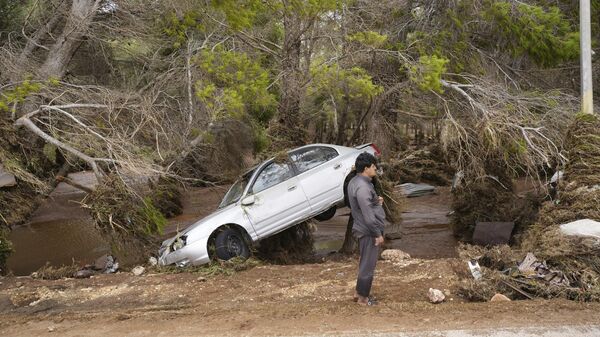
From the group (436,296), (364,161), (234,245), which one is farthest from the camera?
(234,245)

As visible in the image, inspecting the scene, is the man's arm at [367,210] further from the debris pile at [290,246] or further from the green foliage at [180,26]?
the green foliage at [180,26]

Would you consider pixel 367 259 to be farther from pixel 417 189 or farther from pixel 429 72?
pixel 417 189

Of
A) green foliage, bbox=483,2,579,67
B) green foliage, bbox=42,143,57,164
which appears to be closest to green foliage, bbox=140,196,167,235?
green foliage, bbox=42,143,57,164

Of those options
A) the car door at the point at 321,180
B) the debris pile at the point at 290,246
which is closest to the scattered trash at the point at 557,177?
the car door at the point at 321,180

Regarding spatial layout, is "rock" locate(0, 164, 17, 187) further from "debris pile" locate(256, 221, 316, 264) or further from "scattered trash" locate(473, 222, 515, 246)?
"scattered trash" locate(473, 222, 515, 246)

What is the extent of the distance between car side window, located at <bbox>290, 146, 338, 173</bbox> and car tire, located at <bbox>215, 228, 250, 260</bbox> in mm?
1665

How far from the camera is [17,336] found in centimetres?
662

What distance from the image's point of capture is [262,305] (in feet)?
23.7

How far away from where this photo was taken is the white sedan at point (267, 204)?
9.87 metres

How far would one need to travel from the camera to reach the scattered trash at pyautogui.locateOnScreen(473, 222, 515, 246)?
11815mm

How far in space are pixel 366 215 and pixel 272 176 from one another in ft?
14.6

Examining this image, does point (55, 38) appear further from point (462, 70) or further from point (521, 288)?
point (521, 288)

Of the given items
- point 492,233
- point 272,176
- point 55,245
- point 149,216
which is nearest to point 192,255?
point 149,216

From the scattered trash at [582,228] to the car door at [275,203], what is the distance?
4.40m
